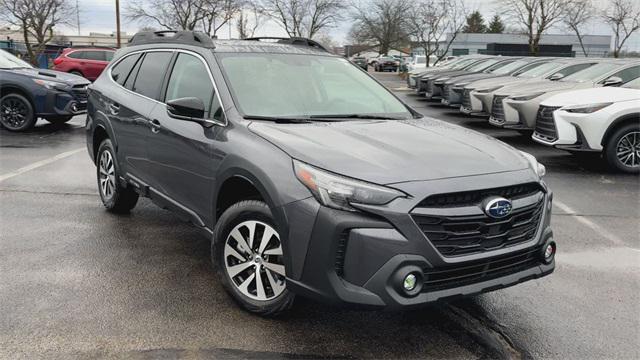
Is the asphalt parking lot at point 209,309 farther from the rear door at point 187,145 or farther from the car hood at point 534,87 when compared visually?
the car hood at point 534,87

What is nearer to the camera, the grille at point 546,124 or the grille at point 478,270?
the grille at point 478,270

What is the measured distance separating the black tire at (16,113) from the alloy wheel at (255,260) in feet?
30.4

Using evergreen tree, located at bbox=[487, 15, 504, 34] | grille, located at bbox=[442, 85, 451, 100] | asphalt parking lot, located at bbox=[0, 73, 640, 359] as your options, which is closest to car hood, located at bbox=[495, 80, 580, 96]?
grille, located at bbox=[442, 85, 451, 100]

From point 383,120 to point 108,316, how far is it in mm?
2299

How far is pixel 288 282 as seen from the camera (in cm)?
328

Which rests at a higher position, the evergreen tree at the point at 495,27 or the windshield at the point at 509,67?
the evergreen tree at the point at 495,27

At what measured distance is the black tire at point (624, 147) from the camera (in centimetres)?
856

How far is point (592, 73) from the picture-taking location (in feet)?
37.7

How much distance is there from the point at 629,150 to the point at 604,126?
2.15 ft

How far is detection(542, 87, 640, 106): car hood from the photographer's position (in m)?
8.70

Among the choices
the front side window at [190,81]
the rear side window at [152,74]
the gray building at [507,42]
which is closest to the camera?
the front side window at [190,81]

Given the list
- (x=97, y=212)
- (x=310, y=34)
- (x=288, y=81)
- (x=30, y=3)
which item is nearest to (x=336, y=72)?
(x=288, y=81)

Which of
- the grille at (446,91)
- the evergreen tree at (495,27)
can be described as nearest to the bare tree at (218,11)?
the grille at (446,91)

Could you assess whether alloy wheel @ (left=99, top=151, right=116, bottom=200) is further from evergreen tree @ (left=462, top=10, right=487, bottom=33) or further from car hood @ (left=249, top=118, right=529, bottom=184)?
evergreen tree @ (left=462, top=10, right=487, bottom=33)
